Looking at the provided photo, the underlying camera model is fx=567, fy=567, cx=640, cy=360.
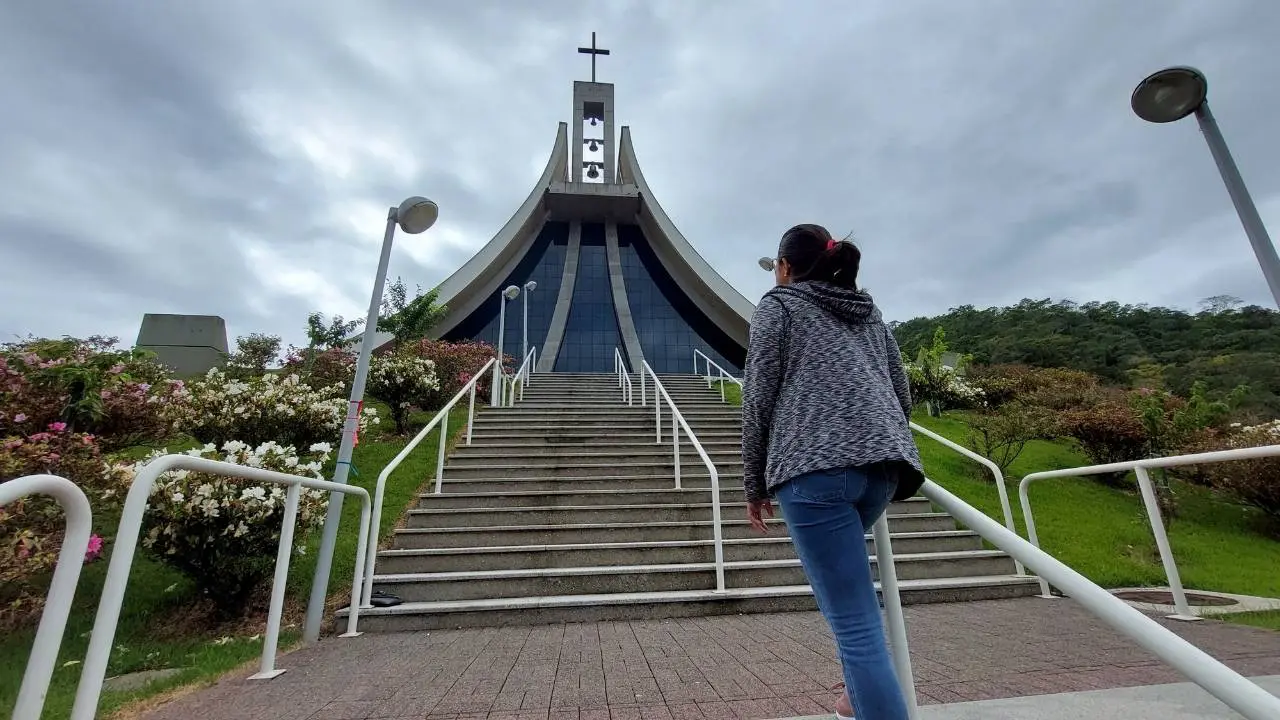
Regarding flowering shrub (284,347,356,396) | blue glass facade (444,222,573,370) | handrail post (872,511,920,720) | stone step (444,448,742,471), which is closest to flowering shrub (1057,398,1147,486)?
stone step (444,448,742,471)

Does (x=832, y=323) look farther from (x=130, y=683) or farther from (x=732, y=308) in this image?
(x=732, y=308)

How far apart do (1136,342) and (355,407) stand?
30.8 m

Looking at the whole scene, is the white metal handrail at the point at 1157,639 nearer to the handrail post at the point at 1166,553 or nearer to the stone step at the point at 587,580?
the handrail post at the point at 1166,553

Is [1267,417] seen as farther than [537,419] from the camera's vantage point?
Yes

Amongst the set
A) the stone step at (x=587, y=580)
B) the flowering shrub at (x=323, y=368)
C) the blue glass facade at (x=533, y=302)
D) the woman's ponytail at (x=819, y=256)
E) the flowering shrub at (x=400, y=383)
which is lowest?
the stone step at (x=587, y=580)

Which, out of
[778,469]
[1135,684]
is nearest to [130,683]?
[778,469]

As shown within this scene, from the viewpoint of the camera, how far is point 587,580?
4.00 meters

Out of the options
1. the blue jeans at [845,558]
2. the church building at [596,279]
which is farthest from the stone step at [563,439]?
the church building at [596,279]

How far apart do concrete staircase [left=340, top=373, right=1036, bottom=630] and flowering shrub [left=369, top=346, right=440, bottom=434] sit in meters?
2.33

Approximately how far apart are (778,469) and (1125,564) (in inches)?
194

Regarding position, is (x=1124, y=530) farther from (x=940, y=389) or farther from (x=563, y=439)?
(x=940, y=389)

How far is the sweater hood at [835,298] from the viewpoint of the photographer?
5.09 feet

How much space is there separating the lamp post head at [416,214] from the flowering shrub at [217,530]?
1944 millimetres

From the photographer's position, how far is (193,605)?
3738mm
